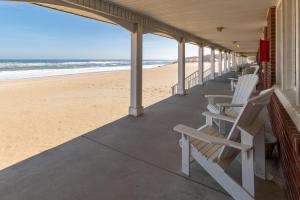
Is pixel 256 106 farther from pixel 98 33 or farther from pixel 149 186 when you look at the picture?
pixel 98 33

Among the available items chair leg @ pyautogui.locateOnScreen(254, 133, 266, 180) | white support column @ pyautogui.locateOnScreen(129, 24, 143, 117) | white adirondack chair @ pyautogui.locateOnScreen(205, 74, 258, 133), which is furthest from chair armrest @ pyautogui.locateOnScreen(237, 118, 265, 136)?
white support column @ pyautogui.locateOnScreen(129, 24, 143, 117)

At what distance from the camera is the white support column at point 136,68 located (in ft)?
17.7

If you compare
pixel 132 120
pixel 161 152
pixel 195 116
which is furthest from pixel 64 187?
pixel 195 116

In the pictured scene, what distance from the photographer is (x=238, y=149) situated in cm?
202

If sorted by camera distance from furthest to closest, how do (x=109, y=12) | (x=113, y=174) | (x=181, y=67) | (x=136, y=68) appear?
(x=181, y=67), (x=136, y=68), (x=109, y=12), (x=113, y=174)

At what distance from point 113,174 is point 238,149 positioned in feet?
4.50

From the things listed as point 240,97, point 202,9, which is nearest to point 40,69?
point 202,9

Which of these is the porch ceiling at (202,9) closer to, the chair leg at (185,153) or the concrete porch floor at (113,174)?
the concrete porch floor at (113,174)

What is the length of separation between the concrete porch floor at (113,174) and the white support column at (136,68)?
165 cm

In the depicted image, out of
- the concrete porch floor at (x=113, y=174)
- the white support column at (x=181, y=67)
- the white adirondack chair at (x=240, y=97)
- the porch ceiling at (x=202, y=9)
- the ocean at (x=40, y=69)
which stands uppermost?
the ocean at (x=40, y=69)

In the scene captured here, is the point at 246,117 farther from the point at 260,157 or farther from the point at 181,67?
the point at 181,67

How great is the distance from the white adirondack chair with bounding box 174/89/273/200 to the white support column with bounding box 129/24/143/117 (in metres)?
3.16

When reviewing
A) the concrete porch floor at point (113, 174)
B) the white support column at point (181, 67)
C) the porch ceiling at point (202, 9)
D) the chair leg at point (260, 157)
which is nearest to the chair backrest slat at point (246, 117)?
the chair leg at point (260, 157)

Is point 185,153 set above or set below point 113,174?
above
